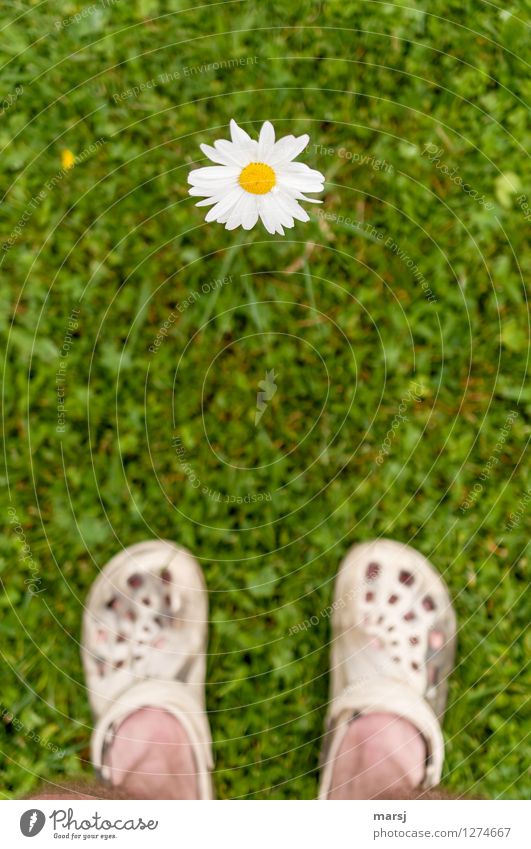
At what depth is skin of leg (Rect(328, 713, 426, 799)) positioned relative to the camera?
1349mm

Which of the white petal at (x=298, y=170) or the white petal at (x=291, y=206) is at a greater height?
the white petal at (x=298, y=170)

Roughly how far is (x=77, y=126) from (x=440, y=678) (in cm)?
114

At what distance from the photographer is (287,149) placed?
1.30m

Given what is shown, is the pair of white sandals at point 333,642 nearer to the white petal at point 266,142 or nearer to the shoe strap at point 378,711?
the shoe strap at point 378,711

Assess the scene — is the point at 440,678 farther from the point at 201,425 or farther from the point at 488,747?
the point at 201,425

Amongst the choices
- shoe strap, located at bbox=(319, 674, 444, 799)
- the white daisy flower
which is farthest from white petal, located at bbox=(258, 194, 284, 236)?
shoe strap, located at bbox=(319, 674, 444, 799)

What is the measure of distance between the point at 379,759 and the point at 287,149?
1020 mm

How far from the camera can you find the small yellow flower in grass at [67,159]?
1.39m

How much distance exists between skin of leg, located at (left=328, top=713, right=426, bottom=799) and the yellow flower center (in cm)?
89

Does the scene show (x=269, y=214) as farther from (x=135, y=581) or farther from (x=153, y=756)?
(x=153, y=756)

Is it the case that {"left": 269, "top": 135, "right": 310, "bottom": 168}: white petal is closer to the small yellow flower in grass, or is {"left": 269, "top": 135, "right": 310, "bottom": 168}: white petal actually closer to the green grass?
the green grass

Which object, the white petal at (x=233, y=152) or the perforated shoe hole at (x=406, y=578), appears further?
the perforated shoe hole at (x=406, y=578)

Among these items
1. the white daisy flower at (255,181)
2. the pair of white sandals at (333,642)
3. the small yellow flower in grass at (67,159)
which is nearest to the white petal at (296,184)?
the white daisy flower at (255,181)

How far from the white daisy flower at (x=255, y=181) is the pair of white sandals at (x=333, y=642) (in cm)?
57
